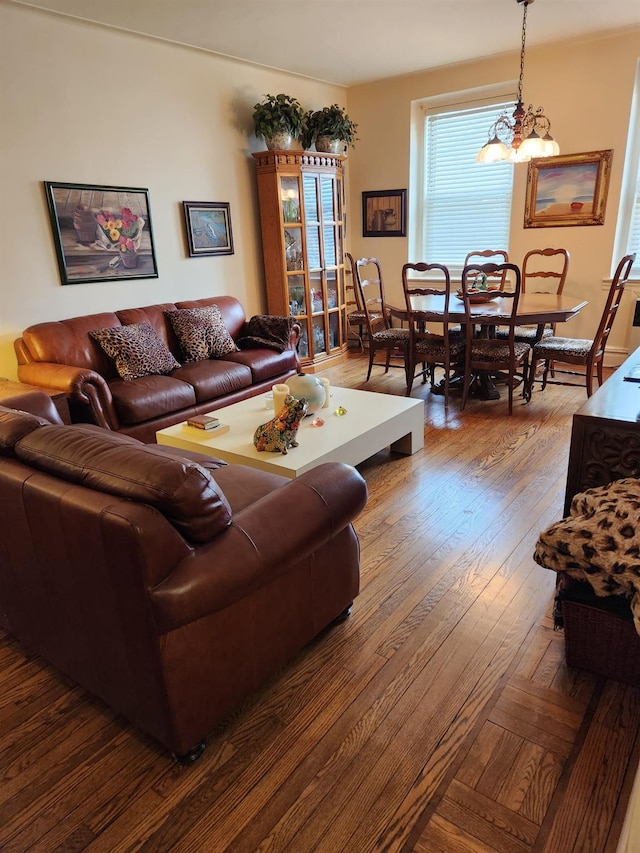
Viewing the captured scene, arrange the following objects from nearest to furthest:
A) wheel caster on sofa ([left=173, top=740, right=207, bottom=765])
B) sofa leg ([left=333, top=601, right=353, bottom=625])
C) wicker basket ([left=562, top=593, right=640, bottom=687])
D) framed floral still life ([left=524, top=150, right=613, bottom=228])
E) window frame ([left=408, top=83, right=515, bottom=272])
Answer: wheel caster on sofa ([left=173, top=740, right=207, bottom=765]) → wicker basket ([left=562, top=593, right=640, bottom=687]) → sofa leg ([left=333, top=601, right=353, bottom=625]) → framed floral still life ([left=524, top=150, right=613, bottom=228]) → window frame ([left=408, top=83, right=515, bottom=272])

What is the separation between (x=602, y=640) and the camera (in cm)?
163

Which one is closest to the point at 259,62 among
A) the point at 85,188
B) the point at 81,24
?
the point at 81,24

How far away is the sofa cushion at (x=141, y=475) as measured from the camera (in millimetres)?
1264

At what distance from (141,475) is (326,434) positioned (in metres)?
1.64

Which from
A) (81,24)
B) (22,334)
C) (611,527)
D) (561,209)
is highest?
(81,24)

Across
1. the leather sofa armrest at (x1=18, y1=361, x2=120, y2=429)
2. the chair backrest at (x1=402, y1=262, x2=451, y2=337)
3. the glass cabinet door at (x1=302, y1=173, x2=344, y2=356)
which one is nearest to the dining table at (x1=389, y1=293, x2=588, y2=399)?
the chair backrest at (x1=402, y1=262, x2=451, y2=337)

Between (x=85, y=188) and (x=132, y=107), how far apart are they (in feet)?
2.55

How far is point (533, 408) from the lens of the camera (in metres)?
4.19

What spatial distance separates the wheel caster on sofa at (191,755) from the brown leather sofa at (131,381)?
221 centimetres

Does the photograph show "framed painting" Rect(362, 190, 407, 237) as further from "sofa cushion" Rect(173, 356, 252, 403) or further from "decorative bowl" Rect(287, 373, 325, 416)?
"decorative bowl" Rect(287, 373, 325, 416)

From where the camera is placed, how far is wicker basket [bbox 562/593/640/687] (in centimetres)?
157

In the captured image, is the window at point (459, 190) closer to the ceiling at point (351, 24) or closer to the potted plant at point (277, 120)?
the ceiling at point (351, 24)

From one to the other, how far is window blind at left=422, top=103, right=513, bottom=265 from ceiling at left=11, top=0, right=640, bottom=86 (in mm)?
626

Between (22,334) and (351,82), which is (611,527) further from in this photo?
(351,82)
